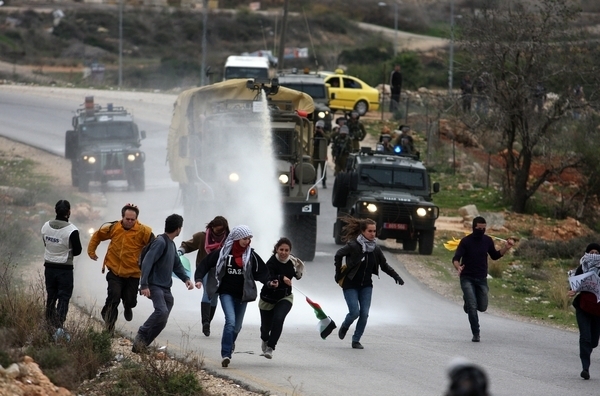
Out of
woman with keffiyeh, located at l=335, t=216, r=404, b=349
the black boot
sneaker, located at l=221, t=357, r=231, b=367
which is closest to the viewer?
sneaker, located at l=221, t=357, r=231, b=367

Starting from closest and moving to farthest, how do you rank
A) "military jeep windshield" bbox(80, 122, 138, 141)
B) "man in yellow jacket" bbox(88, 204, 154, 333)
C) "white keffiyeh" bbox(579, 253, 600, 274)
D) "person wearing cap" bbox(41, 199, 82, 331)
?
"person wearing cap" bbox(41, 199, 82, 331), "man in yellow jacket" bbox(88, 204, 154, 333), "white keffiyeh" bbox(579, 253, 600, 274), "military jeep windshield" bbox(80, 122, 138, 141)

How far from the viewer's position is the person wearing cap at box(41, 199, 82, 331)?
11.7 meters

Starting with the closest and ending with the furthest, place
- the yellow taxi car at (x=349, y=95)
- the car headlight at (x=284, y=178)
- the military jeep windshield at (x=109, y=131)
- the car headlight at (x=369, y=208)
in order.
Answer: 1. the car headlight at (x=284, y=178)
2. the car headlight at (x=369, y=208)
3. the military jeep windshield at (x=109, y=131)
4. the yellow taxi car at (x=349, y=95)

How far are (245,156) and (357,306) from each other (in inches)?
302

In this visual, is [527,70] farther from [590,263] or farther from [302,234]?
[590,263]

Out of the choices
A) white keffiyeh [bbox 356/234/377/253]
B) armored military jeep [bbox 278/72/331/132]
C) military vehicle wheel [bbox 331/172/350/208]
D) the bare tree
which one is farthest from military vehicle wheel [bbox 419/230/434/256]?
armored military jeep [bbox 278/72/331/132]

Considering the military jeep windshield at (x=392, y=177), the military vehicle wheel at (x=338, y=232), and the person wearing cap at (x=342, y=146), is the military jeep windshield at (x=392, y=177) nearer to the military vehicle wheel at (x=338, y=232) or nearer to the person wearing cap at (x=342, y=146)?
the military vehicle wheel at (x=338, y=232)

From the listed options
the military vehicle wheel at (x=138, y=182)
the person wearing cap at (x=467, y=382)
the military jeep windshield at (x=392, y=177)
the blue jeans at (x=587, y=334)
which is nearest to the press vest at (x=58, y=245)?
the blue jeans at (x=587, y=334)

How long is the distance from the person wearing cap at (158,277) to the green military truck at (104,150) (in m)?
20.6

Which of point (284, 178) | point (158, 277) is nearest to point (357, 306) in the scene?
point (158, 277)

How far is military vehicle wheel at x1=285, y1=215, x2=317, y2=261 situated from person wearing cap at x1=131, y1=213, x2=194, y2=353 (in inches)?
368

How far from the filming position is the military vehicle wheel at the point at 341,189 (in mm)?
23655

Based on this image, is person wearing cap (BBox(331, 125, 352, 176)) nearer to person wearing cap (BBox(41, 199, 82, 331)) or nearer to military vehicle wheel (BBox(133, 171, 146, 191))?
military vehicle wheel (BBox(133, 171, 146, 191))

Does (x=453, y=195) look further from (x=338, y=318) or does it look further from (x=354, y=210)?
(x=338, y=318)
